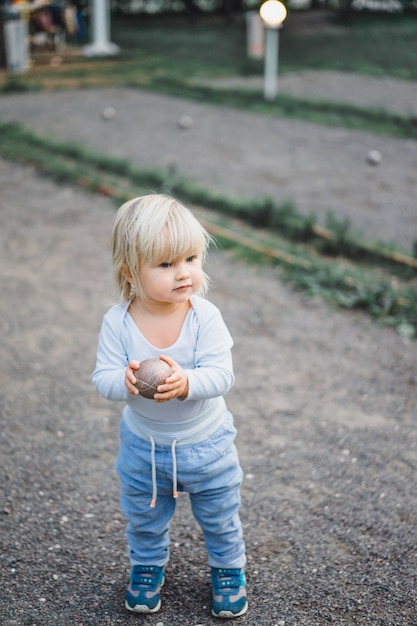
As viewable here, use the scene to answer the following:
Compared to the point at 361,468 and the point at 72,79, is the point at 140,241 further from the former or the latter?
the point at 72,79

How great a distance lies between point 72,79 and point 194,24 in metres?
11.6

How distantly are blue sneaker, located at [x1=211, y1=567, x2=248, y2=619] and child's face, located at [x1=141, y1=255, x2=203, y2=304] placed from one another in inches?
38.5

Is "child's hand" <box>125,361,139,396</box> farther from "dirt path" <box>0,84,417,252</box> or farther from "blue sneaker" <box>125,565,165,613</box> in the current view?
"dirt path" <box>0,84,417,252</box>

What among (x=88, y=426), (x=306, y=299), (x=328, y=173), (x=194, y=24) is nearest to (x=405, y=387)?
(x=306, y=299)

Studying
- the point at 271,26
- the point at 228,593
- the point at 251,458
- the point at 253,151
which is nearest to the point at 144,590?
the point at 228,593

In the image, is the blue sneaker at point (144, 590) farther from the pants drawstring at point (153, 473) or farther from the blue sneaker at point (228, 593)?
the pants drawstring at point (153, 473)

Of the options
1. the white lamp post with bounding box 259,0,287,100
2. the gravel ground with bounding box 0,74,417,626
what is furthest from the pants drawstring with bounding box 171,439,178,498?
the white lamp post with bounding box 259,0,287,100

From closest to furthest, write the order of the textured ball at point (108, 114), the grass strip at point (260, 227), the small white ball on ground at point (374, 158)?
the grass strip at point (260, 227) → the small white ball on ground at point (374, 158) → the textured ball at point (108, 114)

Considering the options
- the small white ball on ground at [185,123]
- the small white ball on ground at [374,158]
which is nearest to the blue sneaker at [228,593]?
the small white ball on ground at [374,158]

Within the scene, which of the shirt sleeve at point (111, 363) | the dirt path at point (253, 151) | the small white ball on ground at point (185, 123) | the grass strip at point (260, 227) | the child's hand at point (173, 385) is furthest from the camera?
the small white ball on ground at point (185, 123)

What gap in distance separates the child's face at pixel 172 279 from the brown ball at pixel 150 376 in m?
0.20

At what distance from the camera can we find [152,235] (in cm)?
218

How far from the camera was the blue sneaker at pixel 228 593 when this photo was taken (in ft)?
8.32

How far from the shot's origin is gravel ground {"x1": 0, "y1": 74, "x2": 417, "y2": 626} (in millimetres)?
2635
